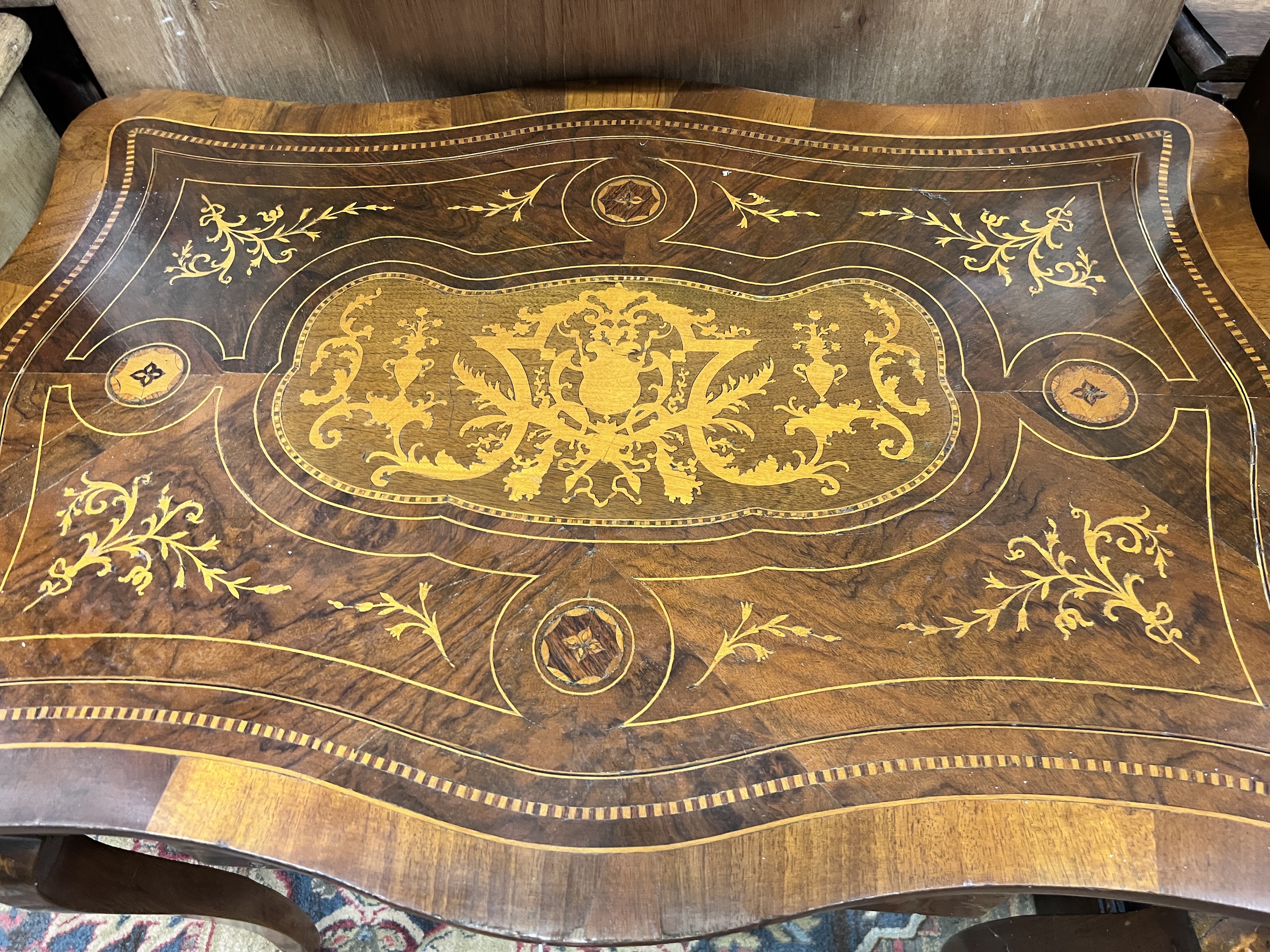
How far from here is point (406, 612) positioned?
74 centimetres

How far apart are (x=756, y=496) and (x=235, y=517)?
0.49 meters

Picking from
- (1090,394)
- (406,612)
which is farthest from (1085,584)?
(406,612)

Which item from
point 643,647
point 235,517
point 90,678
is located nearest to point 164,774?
point 90,678

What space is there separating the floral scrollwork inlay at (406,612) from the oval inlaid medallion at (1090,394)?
2.05 feet

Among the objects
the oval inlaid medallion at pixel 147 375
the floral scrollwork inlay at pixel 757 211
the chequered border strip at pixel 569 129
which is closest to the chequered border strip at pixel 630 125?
the chequered border strip at pixel 569 129

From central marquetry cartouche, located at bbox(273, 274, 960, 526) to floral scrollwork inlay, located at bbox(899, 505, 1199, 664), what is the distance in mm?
125

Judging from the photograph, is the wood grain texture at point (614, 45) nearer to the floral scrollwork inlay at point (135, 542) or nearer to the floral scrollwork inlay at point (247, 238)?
the floral scrollwork inlay at point (247, 238)

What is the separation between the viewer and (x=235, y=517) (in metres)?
0.80

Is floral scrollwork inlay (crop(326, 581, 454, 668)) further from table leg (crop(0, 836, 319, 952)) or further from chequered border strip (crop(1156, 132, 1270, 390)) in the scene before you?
chequered border strip (crop(1156, 132, 1270, 390))

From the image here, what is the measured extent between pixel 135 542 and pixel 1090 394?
92 centimetres

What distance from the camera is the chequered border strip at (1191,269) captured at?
2.76 ft

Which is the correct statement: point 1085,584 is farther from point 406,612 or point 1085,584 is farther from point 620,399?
point 406,612

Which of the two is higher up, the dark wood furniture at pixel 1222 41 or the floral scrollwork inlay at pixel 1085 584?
the dark wood furniture at pixel 1222 41

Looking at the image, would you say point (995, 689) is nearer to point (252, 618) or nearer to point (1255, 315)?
point (1255, 315)
